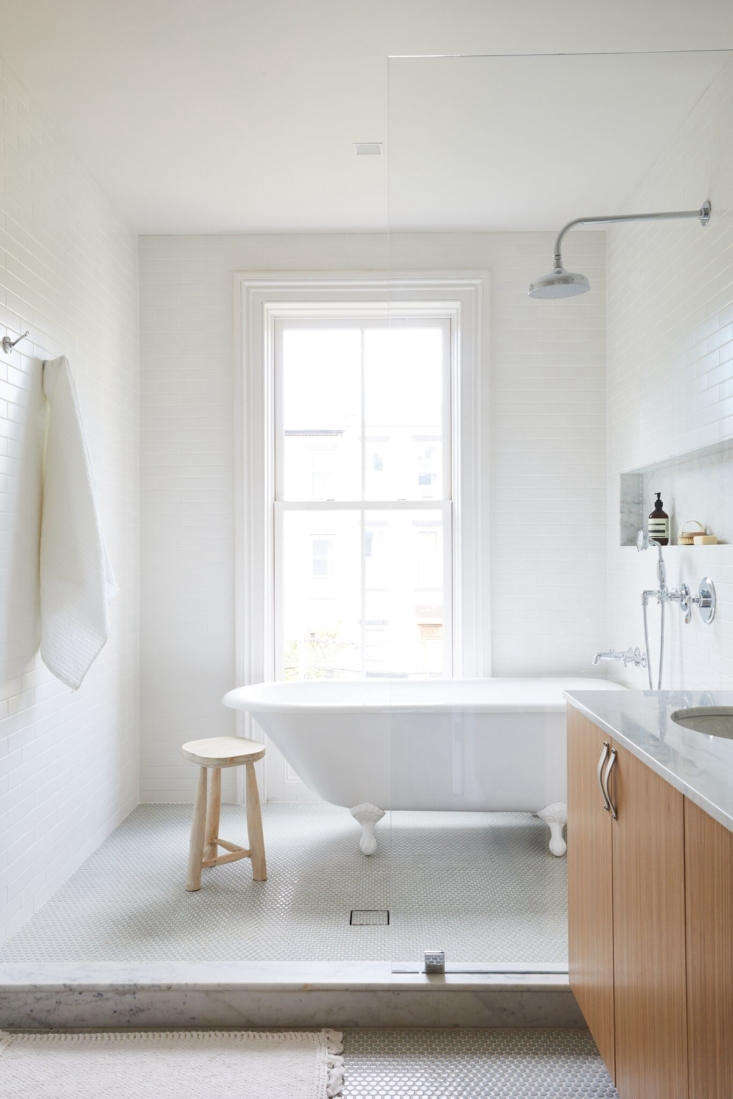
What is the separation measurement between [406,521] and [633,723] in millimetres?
1711

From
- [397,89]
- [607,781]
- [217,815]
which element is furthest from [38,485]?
[607,781]

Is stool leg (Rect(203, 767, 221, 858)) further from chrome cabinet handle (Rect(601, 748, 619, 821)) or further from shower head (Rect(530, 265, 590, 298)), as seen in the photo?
shower head (Rect(530, 265, 590, 298))

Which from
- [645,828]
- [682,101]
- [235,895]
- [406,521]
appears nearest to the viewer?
[645,828]

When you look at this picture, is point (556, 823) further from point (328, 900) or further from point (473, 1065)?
point (328, 900)

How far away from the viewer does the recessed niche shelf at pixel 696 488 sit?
2027 millimetres

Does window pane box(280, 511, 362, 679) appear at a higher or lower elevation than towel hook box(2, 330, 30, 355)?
lower

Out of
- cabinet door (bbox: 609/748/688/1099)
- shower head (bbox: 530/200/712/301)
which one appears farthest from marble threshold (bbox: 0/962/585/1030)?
shower head (bbox: 530/200/712/301)

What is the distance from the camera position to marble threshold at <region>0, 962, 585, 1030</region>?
2.17 meters

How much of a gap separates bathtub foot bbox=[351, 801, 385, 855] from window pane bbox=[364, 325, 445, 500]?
1143mm

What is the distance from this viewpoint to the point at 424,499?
2.72m

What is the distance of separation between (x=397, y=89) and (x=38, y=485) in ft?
5.59

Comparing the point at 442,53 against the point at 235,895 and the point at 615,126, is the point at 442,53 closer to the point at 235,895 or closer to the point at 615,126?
the point at 615,126

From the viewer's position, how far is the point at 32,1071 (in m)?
2.00

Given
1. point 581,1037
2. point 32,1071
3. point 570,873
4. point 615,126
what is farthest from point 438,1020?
point 615,126
